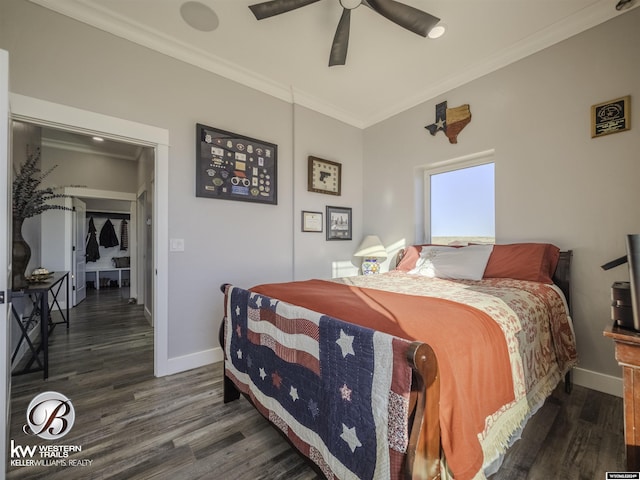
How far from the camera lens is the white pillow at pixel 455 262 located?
231cm

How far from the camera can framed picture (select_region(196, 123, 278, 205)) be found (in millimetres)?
2572

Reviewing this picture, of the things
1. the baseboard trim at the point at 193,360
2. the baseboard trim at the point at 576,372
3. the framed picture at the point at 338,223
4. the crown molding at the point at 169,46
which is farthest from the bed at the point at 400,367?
the crown molding at the point at 169,46

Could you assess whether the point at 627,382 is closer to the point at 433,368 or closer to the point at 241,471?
the point at 433,368

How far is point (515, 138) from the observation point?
253 cm

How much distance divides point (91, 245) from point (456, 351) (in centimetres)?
851

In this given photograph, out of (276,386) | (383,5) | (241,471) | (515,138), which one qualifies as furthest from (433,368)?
(515,138)

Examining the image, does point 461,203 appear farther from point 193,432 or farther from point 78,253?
point 78,253

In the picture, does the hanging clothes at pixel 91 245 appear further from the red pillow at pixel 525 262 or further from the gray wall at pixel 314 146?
the red pillow at pixel 525 262

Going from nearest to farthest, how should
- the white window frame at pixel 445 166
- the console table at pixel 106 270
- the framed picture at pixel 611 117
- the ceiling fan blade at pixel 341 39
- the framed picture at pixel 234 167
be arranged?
1. the ceiling fan blade at pixel 341 39
2. the framed picture at pixel 611 117
3. the framed picture at pixel 234 167
4. the white window frame at pixel 445 166
5. the console table at pixel 106 270

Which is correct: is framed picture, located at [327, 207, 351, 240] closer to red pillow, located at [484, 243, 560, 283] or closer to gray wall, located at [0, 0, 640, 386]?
gray wall, located at [0, 0, 640, 386]

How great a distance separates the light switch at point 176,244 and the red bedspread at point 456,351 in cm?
150

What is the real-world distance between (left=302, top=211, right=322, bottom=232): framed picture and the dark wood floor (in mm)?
1773

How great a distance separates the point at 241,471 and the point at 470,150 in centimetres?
325

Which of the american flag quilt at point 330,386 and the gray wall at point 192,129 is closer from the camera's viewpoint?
the american flag quilt at point 330,386
